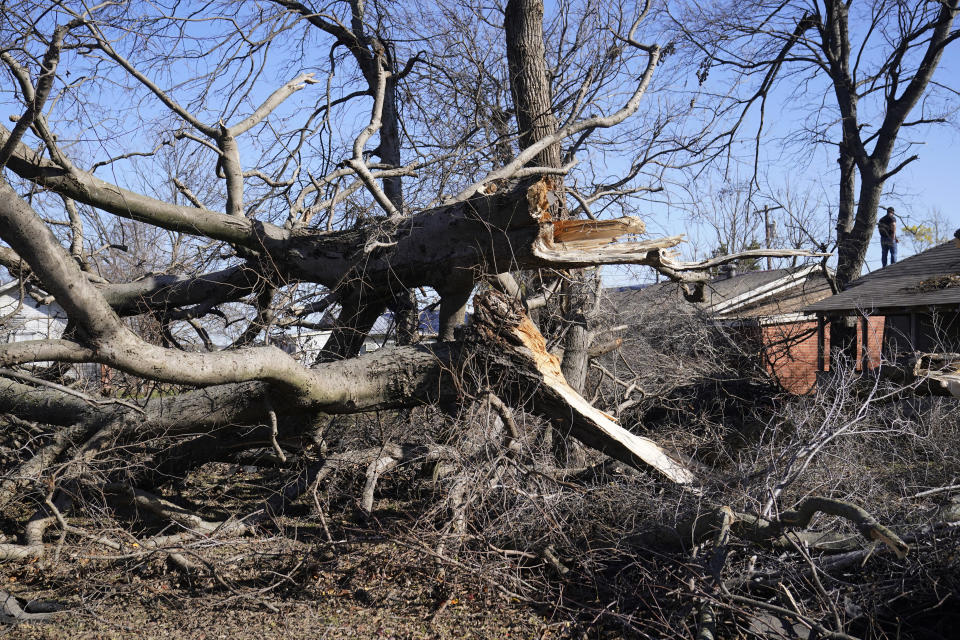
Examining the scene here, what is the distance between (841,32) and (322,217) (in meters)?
16.4

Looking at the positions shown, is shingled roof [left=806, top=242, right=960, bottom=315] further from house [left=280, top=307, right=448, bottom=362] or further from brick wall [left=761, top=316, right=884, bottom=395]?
house [left=280, top=307, right=448, bottom=362]

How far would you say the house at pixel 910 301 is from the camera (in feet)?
43.1

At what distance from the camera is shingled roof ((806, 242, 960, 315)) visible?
43.7 ft

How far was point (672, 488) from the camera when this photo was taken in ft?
17.7

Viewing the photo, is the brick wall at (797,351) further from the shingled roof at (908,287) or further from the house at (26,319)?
the house at (26,319)

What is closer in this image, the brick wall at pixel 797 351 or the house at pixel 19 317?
the house at pixel 19 317

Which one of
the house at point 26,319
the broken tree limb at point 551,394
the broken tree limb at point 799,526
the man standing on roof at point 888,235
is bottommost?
the broken tree limb at point 799,526

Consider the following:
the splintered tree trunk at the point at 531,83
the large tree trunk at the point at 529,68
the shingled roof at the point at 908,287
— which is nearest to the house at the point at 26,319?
the splintered tree trunk at the point at 531,83

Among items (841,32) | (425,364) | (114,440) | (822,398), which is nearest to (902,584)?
(822,398)

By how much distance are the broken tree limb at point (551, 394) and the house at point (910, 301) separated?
8.27 meters

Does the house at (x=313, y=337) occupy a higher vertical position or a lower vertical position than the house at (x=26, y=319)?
lower

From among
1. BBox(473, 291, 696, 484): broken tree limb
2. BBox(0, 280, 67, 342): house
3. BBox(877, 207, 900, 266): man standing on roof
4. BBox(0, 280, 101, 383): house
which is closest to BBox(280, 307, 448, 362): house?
BBox(473, 291, 696, 484): broken tree limb

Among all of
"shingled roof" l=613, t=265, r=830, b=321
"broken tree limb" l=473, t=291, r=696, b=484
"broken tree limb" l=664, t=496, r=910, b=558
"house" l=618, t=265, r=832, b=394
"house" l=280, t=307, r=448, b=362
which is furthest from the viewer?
"shingled roof" l=613, t=265, r=830, b=321

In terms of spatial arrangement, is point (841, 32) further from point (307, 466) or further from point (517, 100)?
point (307, 466)
